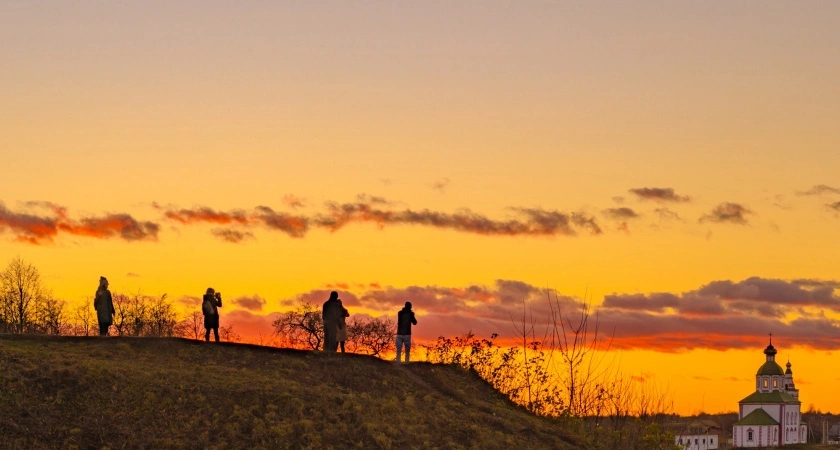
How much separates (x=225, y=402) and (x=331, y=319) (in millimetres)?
7338

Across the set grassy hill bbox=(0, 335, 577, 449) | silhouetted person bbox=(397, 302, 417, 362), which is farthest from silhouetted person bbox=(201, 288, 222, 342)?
silhouetted person bbox=(397, 302, 417, 362)

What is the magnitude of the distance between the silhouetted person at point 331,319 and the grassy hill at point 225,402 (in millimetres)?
1303

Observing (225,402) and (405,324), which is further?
(405,324)

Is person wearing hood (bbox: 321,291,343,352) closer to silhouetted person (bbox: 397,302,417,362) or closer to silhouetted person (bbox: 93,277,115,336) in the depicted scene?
silhouetted person (bbox: 397,302,417,362)

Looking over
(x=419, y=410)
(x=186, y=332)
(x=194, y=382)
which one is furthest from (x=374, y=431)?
(x=186, y=332)

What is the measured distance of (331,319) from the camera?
113ft

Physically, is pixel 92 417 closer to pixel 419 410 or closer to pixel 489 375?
pixel 419 410

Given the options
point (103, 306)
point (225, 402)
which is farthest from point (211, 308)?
point (225, 402)

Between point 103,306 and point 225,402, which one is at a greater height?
point 103,306

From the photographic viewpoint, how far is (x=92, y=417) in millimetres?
26266

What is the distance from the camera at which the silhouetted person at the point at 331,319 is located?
34.5 m

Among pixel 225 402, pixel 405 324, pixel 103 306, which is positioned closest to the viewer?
pixel 225 402

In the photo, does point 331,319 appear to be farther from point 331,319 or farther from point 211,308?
point 211,308

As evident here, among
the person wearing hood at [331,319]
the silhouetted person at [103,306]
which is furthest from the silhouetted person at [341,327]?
the silhouetted person at [103,306]
